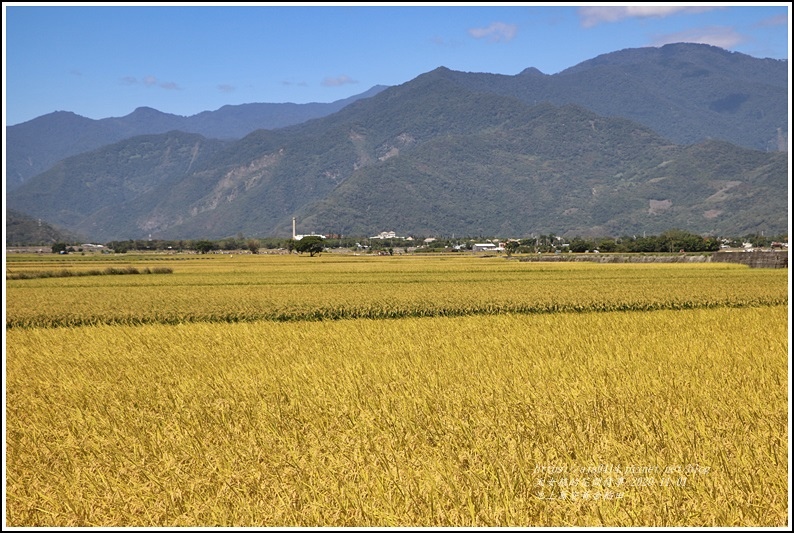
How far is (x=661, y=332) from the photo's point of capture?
60.7 ft

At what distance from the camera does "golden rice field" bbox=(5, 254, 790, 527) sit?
249 inches

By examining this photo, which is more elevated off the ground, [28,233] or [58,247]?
[28,233]

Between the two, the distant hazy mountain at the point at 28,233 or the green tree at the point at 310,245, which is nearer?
the distant hazy mountain at the point at 28,233

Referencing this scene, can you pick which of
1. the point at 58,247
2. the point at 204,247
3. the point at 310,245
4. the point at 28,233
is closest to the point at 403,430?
the point at 28,233

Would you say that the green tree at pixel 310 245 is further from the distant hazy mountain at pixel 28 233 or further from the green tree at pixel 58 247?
the distant hazy mountain at pixel 28 233

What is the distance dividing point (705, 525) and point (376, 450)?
3.23m

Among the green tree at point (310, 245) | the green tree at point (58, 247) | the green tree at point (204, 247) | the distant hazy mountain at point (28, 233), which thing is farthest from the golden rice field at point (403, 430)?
the green tree at point (204, 247)

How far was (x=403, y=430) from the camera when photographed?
8.72 meters

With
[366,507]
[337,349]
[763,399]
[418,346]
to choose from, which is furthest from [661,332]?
[366,507]

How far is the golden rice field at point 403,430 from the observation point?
249 inches

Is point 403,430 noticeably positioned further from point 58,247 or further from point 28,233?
point 58,247

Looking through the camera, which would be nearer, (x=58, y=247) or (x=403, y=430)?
(x=403, y=430)

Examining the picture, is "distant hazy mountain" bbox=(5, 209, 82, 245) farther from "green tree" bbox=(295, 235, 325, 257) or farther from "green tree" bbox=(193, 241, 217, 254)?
"green tree" bbox=(193, 241, 217, 254)

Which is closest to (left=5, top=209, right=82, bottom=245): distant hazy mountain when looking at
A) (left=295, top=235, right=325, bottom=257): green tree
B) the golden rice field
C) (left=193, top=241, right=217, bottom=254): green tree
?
(left=295, top=235, right=325, bottom=257): green tree
